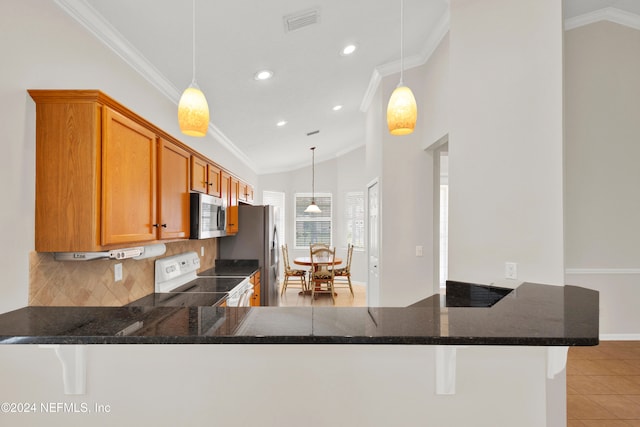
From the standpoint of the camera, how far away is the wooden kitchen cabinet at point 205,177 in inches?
107

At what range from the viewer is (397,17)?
2.70m

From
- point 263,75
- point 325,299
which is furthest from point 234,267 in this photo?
point 263,75

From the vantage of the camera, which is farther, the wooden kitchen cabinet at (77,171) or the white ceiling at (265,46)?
the white ceiling at (265,46)

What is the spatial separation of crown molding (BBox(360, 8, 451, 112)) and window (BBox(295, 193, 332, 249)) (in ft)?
11.5

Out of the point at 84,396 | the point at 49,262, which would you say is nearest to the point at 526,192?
the point at 84,396

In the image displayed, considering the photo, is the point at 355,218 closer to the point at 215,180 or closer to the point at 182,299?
the point at 215,180

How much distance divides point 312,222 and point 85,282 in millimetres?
5878

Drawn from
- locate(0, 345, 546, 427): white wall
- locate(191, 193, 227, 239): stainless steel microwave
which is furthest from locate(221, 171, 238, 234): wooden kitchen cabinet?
locate(0, 345, 546, 427): white wall

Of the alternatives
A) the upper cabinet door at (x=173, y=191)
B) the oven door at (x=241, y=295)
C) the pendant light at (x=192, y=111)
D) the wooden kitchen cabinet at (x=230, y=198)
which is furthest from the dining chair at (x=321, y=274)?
the pendant light at (x=192, y=111)

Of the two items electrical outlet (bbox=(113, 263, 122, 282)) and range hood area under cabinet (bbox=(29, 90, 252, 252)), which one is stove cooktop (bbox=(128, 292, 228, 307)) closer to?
electrical outlet (bbox=(113, 263, 122, 282))

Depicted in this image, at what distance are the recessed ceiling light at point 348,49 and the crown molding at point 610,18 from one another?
8.83 feet

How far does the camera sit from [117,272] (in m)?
2.09

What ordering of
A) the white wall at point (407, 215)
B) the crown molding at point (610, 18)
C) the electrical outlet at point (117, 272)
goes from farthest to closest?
1. the white wall at point (407, 215)
2. the crown molding at point (610, 18)
3. the electrical outlet at point (117, 272)

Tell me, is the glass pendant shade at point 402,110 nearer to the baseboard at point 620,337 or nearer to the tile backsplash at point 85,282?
the tile backsplash at point 85,282
